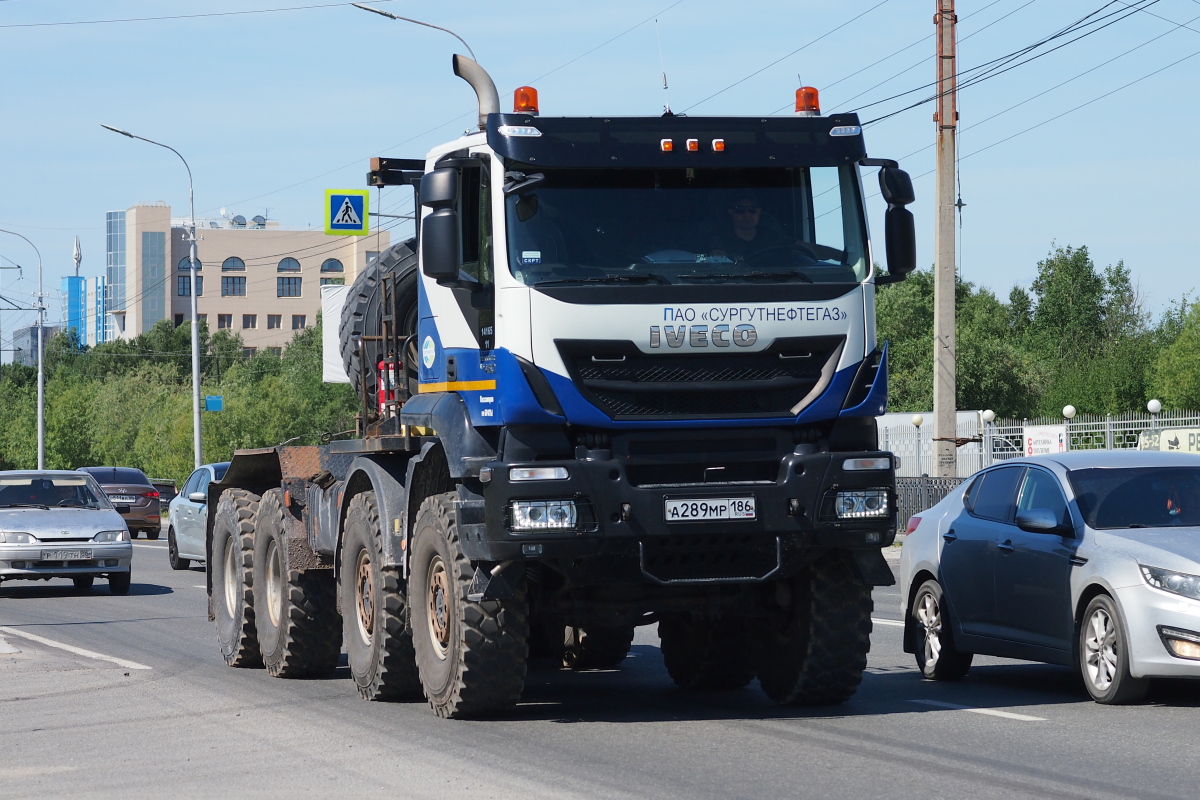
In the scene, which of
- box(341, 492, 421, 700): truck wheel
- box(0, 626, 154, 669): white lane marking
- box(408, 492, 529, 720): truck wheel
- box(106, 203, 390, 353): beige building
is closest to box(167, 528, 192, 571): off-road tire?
box(0, 626, 154, 669): white lane marking

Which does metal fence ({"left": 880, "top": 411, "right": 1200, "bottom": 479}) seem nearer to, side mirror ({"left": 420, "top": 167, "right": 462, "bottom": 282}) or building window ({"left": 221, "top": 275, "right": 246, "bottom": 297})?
side mirror ({"left": 420, "top": 167, "right": 462, "bottom": 282})

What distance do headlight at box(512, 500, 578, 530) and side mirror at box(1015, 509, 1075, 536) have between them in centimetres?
307

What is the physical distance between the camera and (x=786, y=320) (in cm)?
897

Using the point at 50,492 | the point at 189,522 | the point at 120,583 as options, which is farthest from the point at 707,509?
the point at 189,522

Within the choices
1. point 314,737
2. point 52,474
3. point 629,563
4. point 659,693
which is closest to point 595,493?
point 629,563

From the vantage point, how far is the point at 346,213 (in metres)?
26.2

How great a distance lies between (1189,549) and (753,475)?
252cm

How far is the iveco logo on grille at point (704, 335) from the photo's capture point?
8805 millimetres

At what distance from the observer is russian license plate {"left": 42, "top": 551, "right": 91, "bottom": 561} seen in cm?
2088

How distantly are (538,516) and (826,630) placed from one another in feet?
6.45

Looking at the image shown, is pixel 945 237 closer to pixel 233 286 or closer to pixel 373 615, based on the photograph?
pixel 373 615

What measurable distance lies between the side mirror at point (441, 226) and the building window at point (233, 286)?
141963 millimetres

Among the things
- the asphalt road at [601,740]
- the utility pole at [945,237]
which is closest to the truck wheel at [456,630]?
the asphalt road at [601,740]

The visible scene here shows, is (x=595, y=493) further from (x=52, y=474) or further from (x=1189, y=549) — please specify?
(x=52, y=474)
